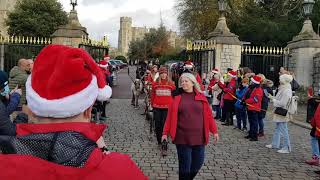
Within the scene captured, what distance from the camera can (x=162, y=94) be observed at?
9531 millimetres

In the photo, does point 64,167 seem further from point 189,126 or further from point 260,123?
point 260,123

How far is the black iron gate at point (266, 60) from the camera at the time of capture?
22.7 meters

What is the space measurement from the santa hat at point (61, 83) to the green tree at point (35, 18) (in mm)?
36844

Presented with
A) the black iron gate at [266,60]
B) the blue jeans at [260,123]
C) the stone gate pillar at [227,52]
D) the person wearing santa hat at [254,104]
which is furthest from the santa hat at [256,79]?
the black iron gate at [266,60]

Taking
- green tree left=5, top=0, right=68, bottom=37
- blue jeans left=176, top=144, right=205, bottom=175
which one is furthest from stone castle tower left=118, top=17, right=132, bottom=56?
blue jeans left=176, top=144, right=205, bottom=175

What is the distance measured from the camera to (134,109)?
17.7 metres

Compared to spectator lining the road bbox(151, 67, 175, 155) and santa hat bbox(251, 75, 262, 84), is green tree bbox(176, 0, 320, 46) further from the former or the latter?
spectator lining the road bbox(151, 67, 175, 155)

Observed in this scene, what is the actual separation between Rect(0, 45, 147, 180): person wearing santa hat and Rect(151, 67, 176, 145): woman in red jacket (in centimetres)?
749

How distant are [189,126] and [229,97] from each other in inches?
303

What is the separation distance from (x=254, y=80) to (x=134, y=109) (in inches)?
282

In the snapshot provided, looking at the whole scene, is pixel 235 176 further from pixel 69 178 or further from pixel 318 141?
pixel 69 178

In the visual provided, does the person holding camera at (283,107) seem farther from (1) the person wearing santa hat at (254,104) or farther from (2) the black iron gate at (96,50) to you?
(2) the black iron gate at (96,50)

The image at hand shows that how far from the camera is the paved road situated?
794 cm

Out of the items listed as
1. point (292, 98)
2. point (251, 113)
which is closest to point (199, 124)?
point (292, 98)
